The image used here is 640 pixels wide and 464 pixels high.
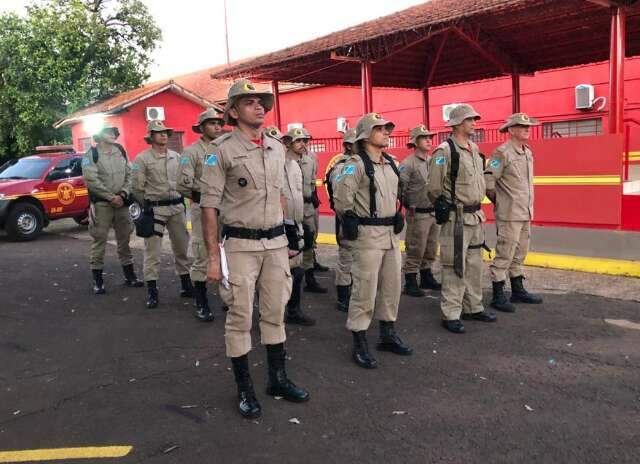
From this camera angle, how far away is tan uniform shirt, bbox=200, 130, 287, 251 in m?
3.45

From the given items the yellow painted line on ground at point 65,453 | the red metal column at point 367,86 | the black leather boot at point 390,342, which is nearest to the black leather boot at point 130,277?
the black leather boot at point 390,342

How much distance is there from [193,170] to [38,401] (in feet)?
8.94

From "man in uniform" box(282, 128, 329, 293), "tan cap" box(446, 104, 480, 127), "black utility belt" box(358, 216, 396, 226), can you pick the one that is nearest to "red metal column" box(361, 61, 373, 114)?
"man in uniform" box(282, 128, 329, 293)

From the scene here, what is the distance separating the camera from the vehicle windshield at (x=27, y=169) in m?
12.6

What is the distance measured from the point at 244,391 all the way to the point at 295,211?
187 cm

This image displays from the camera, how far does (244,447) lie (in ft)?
10.1

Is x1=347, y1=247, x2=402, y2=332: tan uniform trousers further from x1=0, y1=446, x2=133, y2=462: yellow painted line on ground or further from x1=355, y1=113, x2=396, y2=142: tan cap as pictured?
x1=0, y1=446, x2=133, y2=462: yellow painted line on ground

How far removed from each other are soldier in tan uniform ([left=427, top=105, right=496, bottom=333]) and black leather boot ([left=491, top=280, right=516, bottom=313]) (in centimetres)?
65

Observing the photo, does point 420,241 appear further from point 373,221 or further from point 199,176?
point 199,176

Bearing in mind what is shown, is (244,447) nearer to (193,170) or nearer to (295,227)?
(295,227)

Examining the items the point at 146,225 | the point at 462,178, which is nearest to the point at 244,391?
the point at 462,178

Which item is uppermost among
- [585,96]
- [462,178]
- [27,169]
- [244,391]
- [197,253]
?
[585,96]

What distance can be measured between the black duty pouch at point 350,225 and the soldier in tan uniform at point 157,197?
281 centimetres

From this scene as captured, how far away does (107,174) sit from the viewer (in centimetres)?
689
